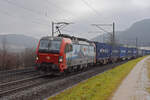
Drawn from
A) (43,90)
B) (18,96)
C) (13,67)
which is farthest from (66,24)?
(18,96)

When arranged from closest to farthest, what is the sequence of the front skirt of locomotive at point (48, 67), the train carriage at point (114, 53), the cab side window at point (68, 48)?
1. the front skirt of locomotive at point (48, 67)
2. the cab side window at point (68, 48)
3. the train carriage at point (114, 53)

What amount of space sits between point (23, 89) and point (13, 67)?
39.5 ft

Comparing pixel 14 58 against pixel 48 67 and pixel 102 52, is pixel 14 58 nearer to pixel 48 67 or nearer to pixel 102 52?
pixel 48 67

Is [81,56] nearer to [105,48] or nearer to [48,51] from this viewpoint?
[48,51]

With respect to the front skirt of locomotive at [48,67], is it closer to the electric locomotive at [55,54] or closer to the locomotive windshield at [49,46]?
the electric locomotive at [55,54]

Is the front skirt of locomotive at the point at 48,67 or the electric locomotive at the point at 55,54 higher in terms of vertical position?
the electric locomotive at the point at 55,54

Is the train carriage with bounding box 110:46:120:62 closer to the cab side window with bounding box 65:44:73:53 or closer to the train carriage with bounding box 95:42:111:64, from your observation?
the train carriage with bounding box 95:42:111:64

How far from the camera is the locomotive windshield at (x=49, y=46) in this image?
14.0 metres

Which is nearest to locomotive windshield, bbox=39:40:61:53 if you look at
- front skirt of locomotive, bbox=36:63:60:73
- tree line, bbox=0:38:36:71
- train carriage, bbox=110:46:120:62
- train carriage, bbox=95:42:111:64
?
front skirt of locomotive, bbox=36:63:60:73

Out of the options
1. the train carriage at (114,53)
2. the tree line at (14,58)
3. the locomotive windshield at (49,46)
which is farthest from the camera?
the train carriage at (114,53)

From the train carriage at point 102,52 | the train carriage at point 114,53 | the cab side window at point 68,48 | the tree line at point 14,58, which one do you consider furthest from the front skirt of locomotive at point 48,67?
the train carriage at point 114,53

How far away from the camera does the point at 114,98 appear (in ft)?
25.9

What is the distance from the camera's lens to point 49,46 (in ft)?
47.0

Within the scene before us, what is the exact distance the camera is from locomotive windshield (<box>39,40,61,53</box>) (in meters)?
14.0
